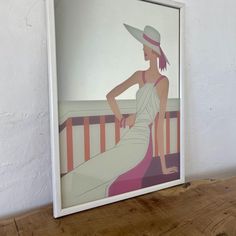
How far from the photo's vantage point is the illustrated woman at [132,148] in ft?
2.59

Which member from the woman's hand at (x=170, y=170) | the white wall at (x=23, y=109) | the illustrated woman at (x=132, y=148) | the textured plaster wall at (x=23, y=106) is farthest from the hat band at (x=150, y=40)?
the woman's hand at (x=170, y=170)

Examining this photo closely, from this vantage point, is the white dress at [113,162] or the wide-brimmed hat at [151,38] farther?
the wide-brimmed hat at [151,38]

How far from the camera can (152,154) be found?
36.7 inches

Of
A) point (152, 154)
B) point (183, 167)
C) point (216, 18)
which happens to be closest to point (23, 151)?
point (152, 154)

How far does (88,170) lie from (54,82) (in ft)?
1.08

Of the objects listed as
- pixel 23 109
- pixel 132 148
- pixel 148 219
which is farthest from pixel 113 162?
pixel 23 109

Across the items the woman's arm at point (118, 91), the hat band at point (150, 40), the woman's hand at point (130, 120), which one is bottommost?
the woman's hand at point (130, 120)

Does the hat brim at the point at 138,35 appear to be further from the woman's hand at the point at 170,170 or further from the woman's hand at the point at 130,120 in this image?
the woman's hand at the point at 170,170

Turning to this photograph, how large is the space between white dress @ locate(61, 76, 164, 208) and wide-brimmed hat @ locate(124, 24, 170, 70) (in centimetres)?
13

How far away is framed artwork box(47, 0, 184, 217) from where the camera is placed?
29.4 inches

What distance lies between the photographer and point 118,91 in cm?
85

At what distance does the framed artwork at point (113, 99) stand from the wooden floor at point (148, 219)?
5cm

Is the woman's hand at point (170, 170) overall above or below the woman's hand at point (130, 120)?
below

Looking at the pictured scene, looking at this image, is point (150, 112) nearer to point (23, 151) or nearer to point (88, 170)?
point (88, 170)
